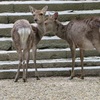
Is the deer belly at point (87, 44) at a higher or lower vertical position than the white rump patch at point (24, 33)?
lower

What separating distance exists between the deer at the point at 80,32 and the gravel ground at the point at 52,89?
0.55 meters

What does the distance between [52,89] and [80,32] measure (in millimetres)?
1789

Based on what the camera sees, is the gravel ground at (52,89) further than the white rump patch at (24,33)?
No

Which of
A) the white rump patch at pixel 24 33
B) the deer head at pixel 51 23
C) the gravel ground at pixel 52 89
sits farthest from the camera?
the deer head at pixel 51 23

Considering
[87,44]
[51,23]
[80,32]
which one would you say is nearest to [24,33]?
[51,23]

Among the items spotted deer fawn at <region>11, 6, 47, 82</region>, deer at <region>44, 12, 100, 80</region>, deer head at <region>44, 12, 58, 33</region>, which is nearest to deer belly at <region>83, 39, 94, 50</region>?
deer at <region>44, 12, 100, 80</region>

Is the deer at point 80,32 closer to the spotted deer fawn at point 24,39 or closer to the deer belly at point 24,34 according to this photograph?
the spotted deer fawn at point 24,39

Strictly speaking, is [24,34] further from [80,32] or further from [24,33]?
[80,32]

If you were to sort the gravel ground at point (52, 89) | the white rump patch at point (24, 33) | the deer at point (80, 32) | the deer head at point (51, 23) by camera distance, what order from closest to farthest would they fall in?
the gravel ground at point (52, 89) < the white rump patch at point (24, 33) < the deer at point (80, 32) < the deer head at point (51, 23)

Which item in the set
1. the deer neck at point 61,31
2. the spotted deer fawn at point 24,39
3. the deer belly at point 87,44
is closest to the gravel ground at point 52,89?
the spotted deer fawn at point 24,39

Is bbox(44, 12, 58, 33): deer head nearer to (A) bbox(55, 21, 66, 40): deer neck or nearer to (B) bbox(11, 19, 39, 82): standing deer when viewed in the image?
(A) bbox(55, 21, 66, 40): deer neck

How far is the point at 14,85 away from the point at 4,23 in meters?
3.53

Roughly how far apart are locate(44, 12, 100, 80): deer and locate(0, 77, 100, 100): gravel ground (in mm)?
546

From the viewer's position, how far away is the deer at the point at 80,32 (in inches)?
368
